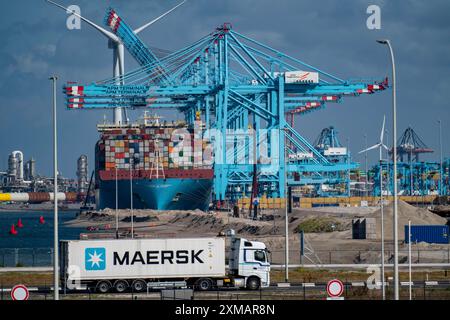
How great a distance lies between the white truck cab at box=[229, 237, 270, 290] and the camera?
42625 mm

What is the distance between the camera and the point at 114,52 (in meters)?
181

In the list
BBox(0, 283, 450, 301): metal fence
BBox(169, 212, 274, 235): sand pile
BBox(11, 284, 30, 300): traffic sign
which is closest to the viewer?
BBox(11, 284, 30, 300): traffic sign

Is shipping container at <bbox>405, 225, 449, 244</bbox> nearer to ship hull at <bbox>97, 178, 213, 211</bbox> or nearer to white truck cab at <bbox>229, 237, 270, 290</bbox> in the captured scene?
white truck cab at <bbox>229, 237, 270, 290</bbox>

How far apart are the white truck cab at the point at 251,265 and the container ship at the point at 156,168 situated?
113 meters

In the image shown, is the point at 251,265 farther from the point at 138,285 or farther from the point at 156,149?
the point at 156,149

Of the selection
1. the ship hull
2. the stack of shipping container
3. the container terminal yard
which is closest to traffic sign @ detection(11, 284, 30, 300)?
the container terminal yard

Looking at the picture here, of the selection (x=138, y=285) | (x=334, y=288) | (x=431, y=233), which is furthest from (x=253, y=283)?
→ (x=431, y=233)

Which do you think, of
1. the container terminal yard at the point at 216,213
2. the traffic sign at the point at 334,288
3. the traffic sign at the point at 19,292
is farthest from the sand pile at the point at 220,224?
the traffic sign at the point at 19,292

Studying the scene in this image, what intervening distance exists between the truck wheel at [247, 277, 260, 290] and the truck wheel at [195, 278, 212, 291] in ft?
5.90

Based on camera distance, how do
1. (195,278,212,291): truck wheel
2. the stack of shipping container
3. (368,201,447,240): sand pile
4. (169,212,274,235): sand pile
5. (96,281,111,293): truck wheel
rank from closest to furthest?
(96,281,111,293): truck wheel
(195,278,212,291): truck wheel
(368,201,447,240): sand pile
(169,212,274,235): sand pile
the stack of shipping container

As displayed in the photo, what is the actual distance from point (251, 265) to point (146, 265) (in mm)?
4753

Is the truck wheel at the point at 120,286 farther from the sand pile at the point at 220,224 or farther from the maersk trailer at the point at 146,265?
the sand pile at the point at 220,224

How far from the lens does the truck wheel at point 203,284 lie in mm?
41781
